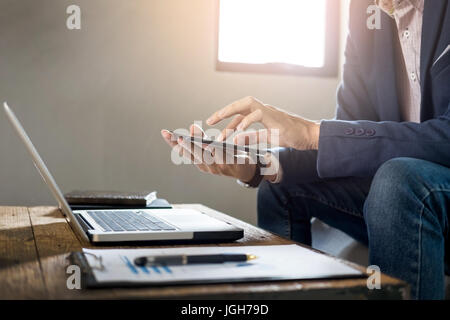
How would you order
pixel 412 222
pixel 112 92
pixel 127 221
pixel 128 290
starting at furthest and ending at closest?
1. pixel 112 92
2. pixel 127 221
3. pixel 412 222
4. pixel 128 290

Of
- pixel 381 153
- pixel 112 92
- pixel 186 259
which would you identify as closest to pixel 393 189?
pixel 381 153

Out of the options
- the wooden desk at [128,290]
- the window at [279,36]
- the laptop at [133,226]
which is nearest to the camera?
the wooden desk at [128,290]

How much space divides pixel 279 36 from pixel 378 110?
102cm

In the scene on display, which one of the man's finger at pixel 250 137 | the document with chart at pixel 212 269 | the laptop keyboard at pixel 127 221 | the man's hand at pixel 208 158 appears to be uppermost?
the man's finger at pixel 250 137

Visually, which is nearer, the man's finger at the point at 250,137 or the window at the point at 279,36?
the man's finger at the point at 250,137

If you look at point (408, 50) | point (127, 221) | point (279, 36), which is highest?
point (279, 36)

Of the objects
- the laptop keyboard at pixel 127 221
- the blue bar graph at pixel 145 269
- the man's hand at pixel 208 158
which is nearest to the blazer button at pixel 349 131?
the man's hand at pixel 208 158

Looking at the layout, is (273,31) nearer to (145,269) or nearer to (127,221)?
(127,221)

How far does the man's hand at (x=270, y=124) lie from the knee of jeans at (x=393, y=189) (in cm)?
19

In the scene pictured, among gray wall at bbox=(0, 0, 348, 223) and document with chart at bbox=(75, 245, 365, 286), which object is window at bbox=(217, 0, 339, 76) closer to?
gray wall at bbox=(0, 0, 348, 223)

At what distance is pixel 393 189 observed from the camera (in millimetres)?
742

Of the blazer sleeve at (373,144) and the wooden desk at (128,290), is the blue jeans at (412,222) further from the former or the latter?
the wooden desk at (128,290)

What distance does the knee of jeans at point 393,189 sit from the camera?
729 millimetres

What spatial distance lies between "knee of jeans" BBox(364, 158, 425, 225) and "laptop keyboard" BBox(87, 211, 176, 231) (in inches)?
13.2
